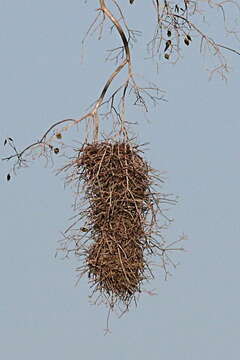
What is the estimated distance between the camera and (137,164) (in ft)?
11.4

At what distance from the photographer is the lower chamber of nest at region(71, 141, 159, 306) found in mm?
3422

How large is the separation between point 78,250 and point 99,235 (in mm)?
89

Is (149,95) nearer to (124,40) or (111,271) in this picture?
(124,40)

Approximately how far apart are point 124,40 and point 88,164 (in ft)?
1.30

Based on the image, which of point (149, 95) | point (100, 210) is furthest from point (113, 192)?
point (149, 95)

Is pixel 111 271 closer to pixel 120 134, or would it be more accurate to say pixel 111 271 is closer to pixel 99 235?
pixel 99 235

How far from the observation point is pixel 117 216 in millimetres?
3426

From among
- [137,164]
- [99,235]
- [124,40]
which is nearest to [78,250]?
[99,235]

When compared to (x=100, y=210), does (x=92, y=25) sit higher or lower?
higher

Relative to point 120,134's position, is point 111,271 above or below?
below

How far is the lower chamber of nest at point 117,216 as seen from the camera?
342 cm

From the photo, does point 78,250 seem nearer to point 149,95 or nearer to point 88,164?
point 88,164

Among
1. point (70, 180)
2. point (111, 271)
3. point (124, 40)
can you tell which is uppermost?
point (124, 40)

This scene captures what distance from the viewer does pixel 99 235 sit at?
346 centimetres
